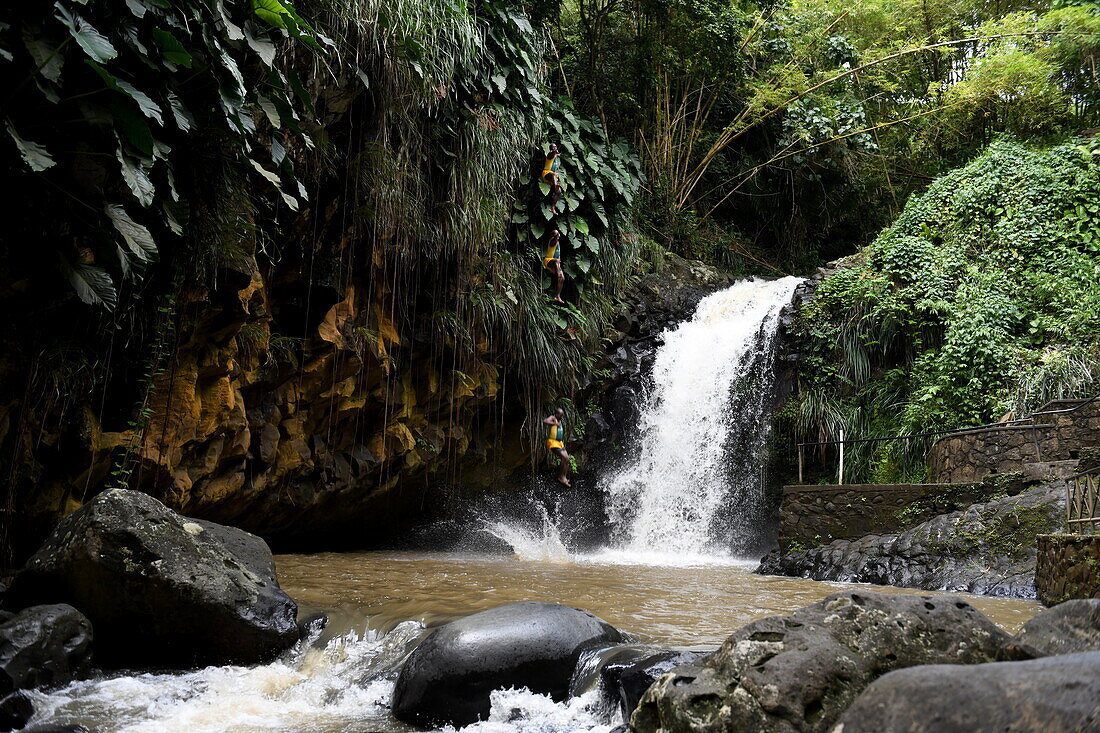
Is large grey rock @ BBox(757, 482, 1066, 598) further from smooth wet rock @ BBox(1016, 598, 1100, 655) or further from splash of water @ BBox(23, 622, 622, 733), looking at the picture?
splash of water @ BBox(23, 622, 622, 733)

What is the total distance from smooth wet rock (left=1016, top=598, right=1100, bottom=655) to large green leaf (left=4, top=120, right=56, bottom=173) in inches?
179

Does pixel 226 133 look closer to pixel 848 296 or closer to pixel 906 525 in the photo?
pixel 906 525

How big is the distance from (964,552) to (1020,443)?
7.35 feet

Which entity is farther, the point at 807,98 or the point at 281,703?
the point at 807,98

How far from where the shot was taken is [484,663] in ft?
12.7

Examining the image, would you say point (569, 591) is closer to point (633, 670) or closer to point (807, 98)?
point (633, 670)

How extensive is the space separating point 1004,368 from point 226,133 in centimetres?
1084

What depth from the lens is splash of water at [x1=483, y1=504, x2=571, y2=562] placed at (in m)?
11.2

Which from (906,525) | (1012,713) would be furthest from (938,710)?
(906,525)

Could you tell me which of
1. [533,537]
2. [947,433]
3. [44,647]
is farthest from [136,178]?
[947,433]

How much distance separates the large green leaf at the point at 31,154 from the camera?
3.43 m

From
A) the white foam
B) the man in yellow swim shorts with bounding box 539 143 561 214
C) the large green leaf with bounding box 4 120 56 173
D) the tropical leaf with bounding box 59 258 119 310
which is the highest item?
the man in yellow swim shorts with bounding box 539 143 561 214

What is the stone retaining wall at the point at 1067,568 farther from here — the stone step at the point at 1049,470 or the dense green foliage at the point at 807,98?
the dense green foliage at the point at 807,98

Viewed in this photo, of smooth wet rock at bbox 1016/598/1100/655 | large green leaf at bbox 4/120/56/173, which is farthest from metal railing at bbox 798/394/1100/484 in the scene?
large green leaf at bbox 4/120/56/173
